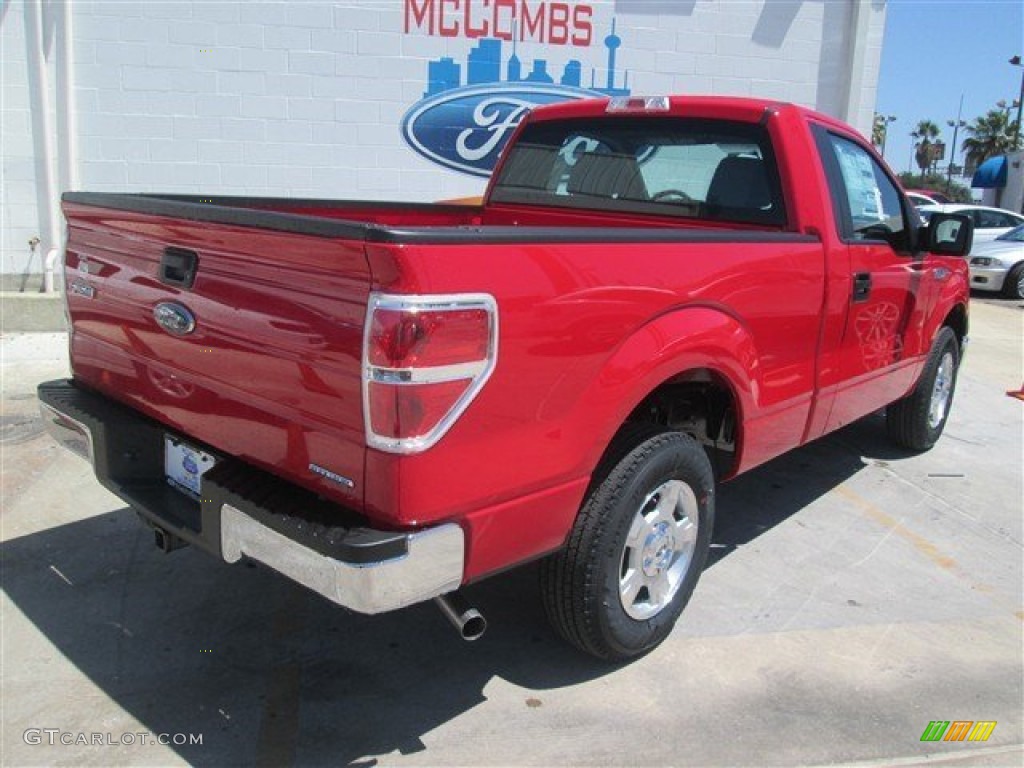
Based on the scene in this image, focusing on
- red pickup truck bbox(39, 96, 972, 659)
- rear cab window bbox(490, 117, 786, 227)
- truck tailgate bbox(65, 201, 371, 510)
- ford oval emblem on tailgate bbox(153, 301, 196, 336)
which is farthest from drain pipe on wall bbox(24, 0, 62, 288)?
ford oval emblem on tailgate bbox(153, 301, 196, 336)

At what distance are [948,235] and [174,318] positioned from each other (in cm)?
408

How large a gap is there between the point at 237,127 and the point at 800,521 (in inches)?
267

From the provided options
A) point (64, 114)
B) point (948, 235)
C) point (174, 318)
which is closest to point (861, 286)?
point (948, 235)

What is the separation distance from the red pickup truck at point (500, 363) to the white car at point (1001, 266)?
12956 millimetres

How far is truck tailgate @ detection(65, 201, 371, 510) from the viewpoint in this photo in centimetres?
217

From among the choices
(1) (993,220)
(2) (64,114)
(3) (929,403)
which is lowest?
(3) (929,403)

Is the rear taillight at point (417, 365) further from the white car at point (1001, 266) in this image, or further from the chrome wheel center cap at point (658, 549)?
the white car at point (1001, 266)

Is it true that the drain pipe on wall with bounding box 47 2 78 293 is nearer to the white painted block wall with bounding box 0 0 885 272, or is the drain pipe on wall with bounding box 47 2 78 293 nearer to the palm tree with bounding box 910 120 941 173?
the white painted block wall with bounding box 0 0 885 272

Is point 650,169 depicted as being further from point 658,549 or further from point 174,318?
point 174,318

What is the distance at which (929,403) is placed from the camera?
5.55 meters

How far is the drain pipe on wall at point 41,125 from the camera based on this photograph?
8.00 metres

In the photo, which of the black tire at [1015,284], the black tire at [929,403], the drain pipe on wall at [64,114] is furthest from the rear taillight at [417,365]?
the black tire at [1015,284]

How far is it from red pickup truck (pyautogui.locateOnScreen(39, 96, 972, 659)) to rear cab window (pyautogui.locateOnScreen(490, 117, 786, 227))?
14 mm

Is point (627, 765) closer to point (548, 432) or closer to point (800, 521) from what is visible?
point (548, 432)
